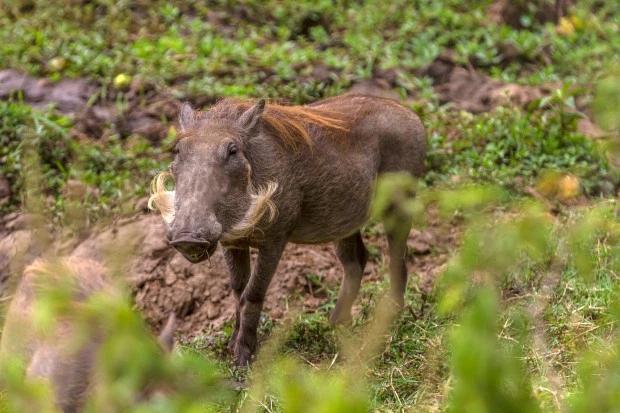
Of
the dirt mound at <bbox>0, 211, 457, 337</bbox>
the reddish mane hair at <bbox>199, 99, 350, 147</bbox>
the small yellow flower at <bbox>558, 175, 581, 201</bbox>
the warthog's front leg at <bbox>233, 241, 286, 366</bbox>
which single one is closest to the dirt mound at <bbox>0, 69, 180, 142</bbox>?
the dirt mound at <bbox>0, 211, 457, 337</bbox>

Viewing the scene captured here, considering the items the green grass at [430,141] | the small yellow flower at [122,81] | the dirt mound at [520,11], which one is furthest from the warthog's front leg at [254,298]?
the dirt mound at [520,11]

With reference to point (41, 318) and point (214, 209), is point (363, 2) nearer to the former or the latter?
point (214, 209)

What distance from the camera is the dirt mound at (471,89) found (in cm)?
723

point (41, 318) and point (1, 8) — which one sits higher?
point (41, 318)

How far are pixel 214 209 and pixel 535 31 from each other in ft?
18.7

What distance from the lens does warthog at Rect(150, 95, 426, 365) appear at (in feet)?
13.2

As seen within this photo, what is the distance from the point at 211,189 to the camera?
157 inches

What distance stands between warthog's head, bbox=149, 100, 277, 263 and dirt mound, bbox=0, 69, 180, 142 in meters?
2.44

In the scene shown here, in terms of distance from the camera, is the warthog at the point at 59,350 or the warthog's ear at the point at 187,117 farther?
the warthog's ear at the point at 187,117

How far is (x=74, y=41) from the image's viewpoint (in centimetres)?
799

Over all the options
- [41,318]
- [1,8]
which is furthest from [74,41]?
[41,318]

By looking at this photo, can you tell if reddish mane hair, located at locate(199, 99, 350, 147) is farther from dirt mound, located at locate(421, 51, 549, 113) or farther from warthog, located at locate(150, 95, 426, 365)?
dirt mound, located at locate(421, 51, 549, 113)

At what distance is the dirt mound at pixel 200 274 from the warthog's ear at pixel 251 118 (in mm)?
1137

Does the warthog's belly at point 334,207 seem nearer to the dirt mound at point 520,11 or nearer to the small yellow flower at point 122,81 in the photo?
the small yellow flower at point 122,81
